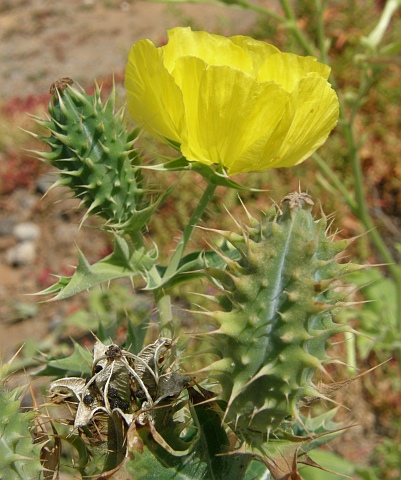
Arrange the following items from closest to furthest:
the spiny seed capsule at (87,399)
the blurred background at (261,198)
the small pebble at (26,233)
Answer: the spiny seed capsule at (87,399) < the blurred background at (261,198) < the small pebble at (26,233)

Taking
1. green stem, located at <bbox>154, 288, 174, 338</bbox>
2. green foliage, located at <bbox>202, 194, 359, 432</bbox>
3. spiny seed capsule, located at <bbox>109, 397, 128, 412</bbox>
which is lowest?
green stem, located at <bbox>154, 288, 174, 338</bbox>

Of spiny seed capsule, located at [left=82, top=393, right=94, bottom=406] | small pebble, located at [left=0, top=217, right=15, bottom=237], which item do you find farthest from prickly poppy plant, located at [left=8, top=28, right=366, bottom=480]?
small pebble, located at [left=0, top=217, right=15, bottom=237]

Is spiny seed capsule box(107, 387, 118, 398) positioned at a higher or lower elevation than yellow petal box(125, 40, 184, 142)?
lower

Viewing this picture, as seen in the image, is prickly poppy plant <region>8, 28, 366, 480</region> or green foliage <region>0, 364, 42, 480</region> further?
green foliage <region>0, 364, 42, 480</region>

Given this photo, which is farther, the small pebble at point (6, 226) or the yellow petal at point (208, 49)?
the small pebble at point (6, 226)

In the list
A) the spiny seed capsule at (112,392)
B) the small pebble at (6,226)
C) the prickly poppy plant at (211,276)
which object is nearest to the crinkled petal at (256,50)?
the prickly poppy plant at (211,276)

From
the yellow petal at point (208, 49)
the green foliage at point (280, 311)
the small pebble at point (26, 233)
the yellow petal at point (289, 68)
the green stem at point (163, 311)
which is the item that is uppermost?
the yellow petal at point (208, 49)

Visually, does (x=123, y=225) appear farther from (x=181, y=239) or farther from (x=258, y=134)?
(x=258, y=134)

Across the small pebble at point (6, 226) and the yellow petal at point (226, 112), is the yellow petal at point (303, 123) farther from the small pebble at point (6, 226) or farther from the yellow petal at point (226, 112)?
the small pebble at point (6, 226)

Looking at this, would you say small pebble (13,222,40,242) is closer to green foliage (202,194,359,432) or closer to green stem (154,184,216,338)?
green stem (154,184,216,338)
